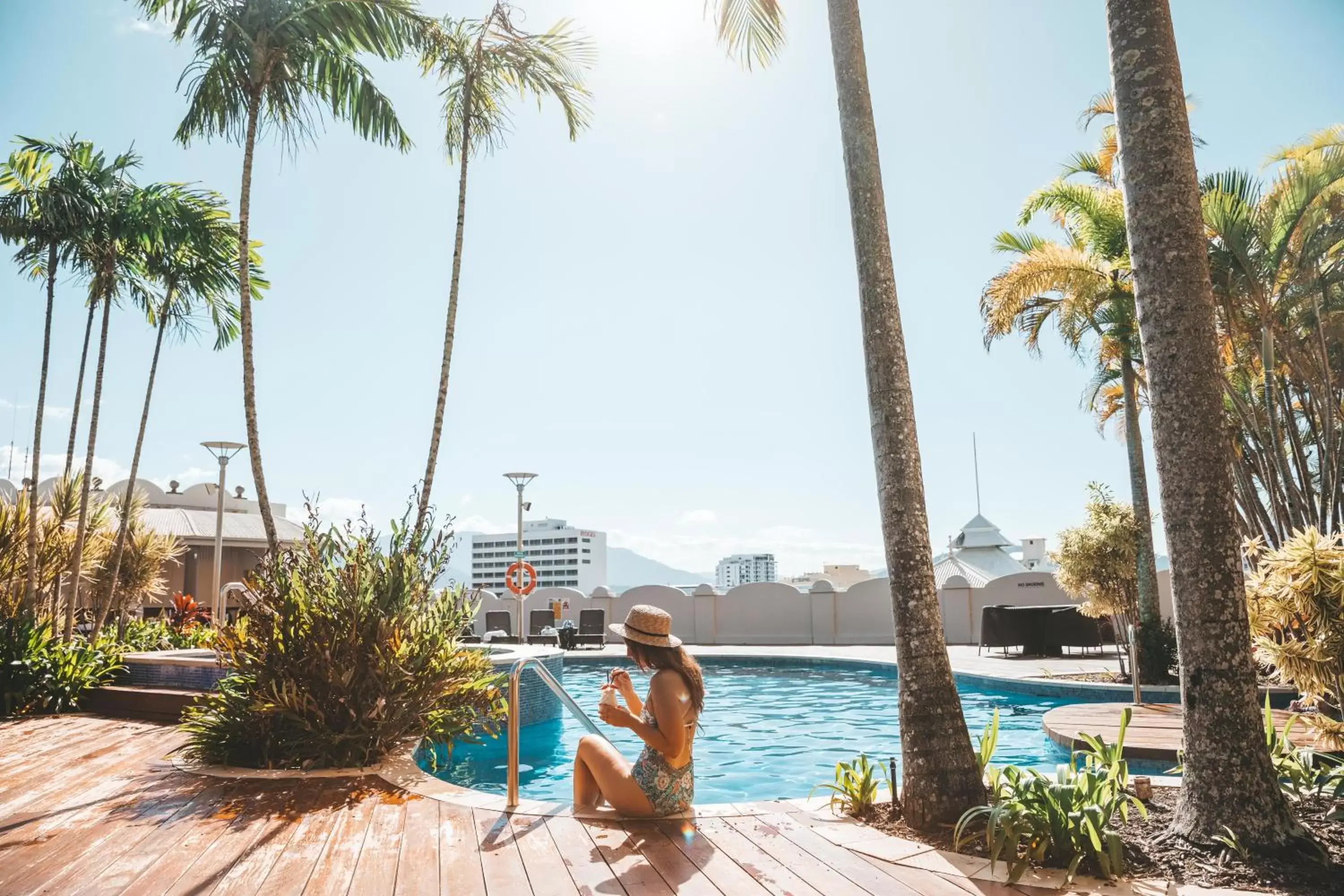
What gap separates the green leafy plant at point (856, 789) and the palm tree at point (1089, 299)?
22.1 ft

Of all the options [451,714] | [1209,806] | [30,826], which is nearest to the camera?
[1209,806]

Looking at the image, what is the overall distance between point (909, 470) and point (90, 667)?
744 cm

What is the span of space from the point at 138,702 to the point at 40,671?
2.95ft

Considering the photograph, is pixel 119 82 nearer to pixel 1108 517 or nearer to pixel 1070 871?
pixel 1070 871

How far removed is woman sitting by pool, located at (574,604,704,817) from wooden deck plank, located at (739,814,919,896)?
1.23 ft

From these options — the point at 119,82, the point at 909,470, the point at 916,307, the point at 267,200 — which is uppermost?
the point at 119,82

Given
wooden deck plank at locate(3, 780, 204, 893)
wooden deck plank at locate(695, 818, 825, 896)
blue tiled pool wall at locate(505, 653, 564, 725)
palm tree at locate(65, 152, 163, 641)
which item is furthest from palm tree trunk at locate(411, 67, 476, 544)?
wooden deck plank at locate(695, 818, 825, 896)

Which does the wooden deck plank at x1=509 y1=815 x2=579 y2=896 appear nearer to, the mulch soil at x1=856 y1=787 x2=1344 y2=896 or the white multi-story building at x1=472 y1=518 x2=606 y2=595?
the mulch soil at x1=856 y1=787 x2=1344 y2=896

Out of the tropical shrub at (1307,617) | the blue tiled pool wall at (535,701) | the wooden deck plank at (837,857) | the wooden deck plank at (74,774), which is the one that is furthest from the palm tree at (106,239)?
the tropical shrub at (1307,617)

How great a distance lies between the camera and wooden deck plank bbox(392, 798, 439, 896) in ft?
9.08

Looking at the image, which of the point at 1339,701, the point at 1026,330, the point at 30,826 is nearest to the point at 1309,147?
the point at 1026,330

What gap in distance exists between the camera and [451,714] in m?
5.22

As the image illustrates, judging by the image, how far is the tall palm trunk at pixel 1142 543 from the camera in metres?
9.02

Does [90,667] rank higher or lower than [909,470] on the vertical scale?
lower
